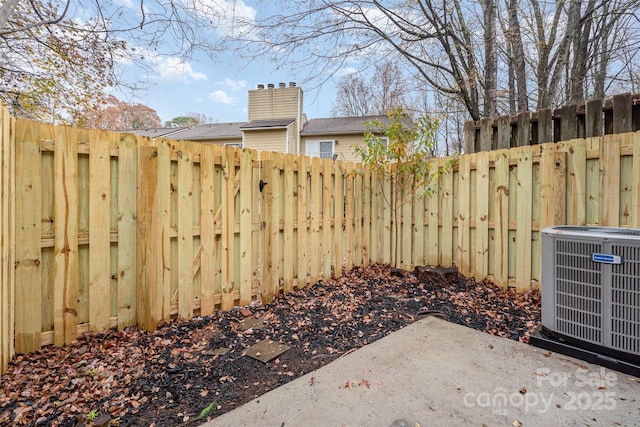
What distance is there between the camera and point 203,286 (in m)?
3.03

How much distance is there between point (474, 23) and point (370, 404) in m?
7.39

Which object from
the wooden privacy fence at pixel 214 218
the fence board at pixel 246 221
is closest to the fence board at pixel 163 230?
the wooden privacy fence at pixel 214 218

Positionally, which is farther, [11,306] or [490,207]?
[490,207]

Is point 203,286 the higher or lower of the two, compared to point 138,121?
lower

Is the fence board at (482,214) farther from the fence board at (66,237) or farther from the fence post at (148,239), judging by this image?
the fence board at (66,237)

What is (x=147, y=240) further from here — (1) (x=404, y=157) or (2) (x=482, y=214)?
(2) (x=482, y=214)

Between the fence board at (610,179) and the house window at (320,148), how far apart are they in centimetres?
1180

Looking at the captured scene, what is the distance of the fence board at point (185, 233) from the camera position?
2.87m

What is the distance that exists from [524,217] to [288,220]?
2.90m

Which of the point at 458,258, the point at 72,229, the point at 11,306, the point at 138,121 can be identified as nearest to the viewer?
the point at 11,306

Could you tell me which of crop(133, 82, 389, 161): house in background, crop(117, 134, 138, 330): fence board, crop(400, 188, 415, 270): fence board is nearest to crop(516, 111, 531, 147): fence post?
crop(400, 188, 415, 270): fence board

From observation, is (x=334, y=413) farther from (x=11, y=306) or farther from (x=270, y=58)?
(x=270, y=58)

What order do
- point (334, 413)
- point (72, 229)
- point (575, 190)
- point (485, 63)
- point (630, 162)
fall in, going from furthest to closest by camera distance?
point (485, 63)
point (575, 190)
point (630, 162)
point (72, 229)
point (334, 413)

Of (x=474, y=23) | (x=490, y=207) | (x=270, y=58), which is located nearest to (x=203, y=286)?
(x=490, y=207)
